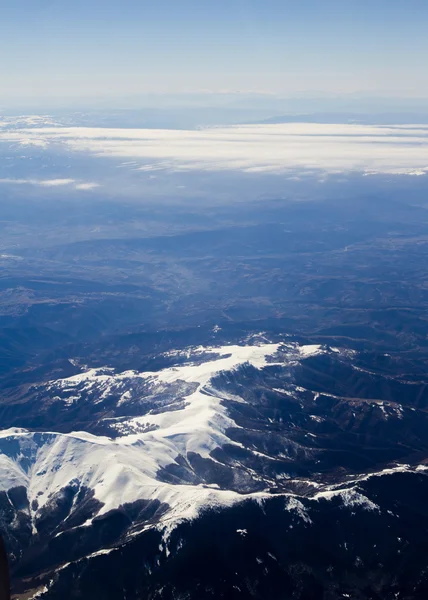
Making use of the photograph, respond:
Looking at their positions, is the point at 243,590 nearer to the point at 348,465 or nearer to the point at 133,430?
the point at 348,465

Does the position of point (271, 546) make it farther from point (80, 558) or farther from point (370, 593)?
point (80, 558)

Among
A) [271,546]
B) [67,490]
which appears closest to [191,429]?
[67,490]

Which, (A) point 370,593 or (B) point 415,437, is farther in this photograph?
(B) point 415,437

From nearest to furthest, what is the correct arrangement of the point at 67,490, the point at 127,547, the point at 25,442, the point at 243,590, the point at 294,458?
the point at 243,590 → the point at 127,547 → the point at 67,490 → the point at 25,442 → the point at 294,458

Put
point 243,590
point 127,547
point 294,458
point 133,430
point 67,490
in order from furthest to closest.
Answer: point 133,430 → point 294,458 → point 67,490 → point 127,547 → point 243,590

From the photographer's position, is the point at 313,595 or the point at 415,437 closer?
the point at 313,595

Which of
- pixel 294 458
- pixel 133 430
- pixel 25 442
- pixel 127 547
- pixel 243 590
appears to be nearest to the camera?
pixel 243 590

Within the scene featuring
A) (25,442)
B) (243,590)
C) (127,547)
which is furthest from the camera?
(25,442)

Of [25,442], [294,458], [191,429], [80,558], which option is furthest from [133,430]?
[80,558]

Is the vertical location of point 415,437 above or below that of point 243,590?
below
